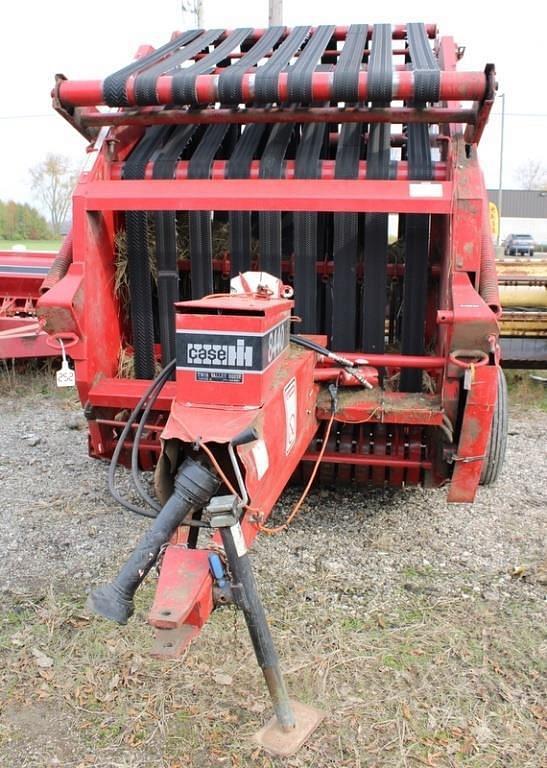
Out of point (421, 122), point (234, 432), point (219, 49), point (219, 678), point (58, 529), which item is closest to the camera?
A: point (234, 432)

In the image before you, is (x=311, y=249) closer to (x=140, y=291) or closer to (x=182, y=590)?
(x=140, y=291)

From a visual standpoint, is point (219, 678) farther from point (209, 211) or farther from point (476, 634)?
point (209, 211)

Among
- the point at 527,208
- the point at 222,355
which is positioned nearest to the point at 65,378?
the point at 222,355

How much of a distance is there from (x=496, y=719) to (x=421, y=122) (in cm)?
265

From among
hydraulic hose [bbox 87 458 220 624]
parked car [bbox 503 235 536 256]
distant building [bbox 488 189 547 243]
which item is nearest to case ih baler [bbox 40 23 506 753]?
hydraulic hose [bbox 87 458 220 624]

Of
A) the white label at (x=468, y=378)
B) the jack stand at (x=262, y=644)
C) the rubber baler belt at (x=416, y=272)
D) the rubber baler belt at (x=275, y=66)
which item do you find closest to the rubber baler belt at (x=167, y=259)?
the rubber baler belt at (x=275, y=66)

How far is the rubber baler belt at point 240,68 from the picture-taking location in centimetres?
347

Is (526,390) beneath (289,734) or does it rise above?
beneath

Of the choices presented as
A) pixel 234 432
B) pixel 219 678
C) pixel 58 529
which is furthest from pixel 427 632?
pixel 58 529

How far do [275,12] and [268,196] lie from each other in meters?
9.04

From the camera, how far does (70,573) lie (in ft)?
11.4

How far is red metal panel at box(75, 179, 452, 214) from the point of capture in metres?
3.37

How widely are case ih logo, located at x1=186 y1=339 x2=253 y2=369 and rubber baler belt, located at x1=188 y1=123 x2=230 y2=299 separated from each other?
157 centimetres

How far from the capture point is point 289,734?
93.3 inches
